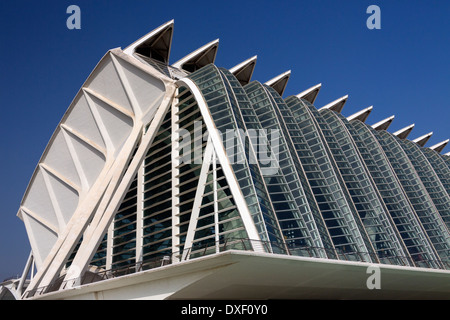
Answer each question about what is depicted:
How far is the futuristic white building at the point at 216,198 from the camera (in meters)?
21.8

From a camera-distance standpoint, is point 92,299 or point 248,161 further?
point 248,161

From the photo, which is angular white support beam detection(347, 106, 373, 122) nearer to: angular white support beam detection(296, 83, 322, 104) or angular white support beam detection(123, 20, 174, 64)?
angular white support beam detection(296, 83, 322, 104)

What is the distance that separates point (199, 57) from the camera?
45.8 meters

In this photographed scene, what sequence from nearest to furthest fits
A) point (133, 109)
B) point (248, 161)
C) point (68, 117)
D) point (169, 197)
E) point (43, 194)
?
point (248, 161), point (169, 197), point (133, 109), point (68, 117), point (43, 194)

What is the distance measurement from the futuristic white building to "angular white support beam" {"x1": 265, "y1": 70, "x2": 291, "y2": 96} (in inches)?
10.1

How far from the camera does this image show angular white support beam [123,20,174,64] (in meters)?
41.0

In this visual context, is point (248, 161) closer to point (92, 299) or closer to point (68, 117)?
point (92, 299)

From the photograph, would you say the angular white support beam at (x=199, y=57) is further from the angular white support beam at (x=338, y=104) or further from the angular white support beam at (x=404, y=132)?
the angular white support beam at (x=404, y=132)

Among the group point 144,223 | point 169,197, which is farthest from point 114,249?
point 169,197

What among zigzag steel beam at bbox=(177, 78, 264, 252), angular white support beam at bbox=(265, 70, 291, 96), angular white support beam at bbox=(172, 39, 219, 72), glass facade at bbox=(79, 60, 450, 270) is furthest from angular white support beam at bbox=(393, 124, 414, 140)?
zigzag steel beam at bbox=(177, 78, 264, 252)

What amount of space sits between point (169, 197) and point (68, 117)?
16.7m

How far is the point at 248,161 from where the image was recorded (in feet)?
88.0

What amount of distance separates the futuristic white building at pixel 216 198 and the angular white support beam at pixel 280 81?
10.1 inches

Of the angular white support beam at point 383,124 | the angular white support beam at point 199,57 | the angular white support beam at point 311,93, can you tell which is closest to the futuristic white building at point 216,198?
the angular white support beam at point 199,57
